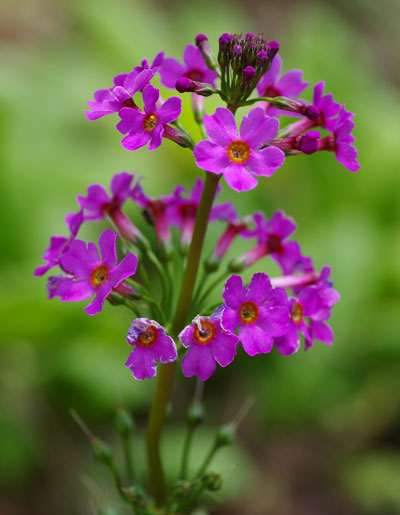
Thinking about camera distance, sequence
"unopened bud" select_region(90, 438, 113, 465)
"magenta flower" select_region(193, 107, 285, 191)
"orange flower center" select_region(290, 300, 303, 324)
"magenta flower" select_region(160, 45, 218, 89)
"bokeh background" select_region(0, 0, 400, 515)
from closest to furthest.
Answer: "magenta flower" select_region(193, 107, 285, 191)
"orange flower center" select_region(290, 300, 303, 324)
"magenta flower" select_region(160, 45, 218, 89)
"unopened bud" select_region(90, 438, 113, 465)
"bokeh background" select_region(0, 0, 400, 515)

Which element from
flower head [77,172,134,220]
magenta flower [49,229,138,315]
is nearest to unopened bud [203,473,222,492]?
magenta flower [49,229,138,315]

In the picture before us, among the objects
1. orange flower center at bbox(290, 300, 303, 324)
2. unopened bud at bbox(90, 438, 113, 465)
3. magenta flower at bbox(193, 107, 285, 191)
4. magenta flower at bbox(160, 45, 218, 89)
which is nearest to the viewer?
magenta flower at bbox(193, 107, 285, 191)

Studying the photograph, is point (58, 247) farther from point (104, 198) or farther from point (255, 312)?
point (255, 312)

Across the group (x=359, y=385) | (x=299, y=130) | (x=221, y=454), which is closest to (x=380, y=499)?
(x=359, y=385)

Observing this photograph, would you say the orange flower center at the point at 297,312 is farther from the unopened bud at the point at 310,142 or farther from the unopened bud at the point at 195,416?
the unopened bud at the point at 195,416

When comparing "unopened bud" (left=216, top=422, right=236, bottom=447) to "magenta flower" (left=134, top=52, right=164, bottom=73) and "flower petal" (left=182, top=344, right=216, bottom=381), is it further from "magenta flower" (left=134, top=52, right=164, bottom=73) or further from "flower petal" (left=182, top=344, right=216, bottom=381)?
"magenta flower" (left=134, top=52, right=164, bottom=73)

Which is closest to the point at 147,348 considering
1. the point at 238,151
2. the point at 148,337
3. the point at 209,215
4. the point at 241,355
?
the point at 148,337

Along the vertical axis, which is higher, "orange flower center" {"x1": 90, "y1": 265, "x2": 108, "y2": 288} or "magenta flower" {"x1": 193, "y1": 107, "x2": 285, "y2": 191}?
"magenta flower" {"x1": 193, "y1": 107, "x2": 285, "y2": 191}
